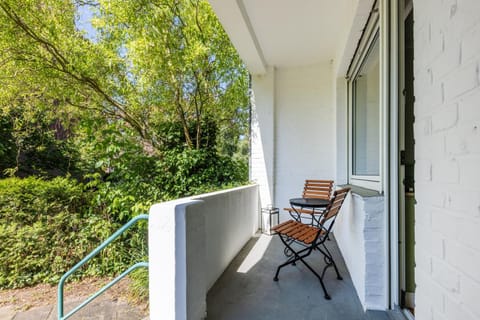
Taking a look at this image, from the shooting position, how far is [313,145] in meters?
4.07

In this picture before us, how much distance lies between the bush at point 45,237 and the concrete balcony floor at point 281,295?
175 cm

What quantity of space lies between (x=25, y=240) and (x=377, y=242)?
14.6 ft

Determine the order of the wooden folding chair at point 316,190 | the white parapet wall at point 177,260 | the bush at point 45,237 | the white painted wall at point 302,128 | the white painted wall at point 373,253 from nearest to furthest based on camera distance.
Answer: the white parapet wall at point 177,260
the white painted wall at point 373,253
the bush at point 45,237
the wooden folding chair at point 316,190
the white painted wall at point 302,128

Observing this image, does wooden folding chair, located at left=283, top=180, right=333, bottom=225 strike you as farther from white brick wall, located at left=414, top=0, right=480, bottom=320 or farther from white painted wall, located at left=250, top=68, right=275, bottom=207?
white brick wall, located at left=414, top=0, right=480, bottom=320

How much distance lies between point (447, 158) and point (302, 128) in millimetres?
3407

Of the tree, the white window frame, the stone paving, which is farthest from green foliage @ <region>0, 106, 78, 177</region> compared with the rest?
the white window frame

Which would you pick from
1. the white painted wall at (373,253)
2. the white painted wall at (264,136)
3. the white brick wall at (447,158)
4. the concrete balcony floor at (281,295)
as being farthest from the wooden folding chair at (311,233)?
the white painted wall at (264,136)

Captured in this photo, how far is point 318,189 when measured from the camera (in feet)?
12.0

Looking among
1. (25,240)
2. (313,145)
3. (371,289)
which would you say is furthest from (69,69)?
(371,289)

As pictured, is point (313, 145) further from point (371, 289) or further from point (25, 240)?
point (25, 240)

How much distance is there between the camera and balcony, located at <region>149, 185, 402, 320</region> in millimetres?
1410

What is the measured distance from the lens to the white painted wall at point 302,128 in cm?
402

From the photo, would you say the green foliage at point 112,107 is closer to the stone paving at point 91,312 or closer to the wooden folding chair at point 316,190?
the stone paving at point 91,312

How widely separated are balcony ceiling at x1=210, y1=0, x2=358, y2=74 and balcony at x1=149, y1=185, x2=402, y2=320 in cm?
204
